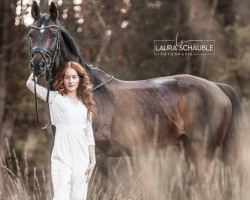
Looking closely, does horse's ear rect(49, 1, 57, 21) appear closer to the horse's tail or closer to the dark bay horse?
the dark bay horse

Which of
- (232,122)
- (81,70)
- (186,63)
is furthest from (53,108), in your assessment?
(186,63)

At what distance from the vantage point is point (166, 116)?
4566 mm

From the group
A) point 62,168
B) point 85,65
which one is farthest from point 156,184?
point 85,65

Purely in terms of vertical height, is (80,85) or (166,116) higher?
(80,85)

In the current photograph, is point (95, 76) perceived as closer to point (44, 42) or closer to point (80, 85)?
point (44, 42)

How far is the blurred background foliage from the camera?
941 centimetres

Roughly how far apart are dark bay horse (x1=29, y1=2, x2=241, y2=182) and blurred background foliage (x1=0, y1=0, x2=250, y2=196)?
12.2ft

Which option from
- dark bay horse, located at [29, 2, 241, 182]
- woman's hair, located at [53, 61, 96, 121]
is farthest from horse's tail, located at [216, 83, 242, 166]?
woman's hair, located at [53, 61, 96, 121]

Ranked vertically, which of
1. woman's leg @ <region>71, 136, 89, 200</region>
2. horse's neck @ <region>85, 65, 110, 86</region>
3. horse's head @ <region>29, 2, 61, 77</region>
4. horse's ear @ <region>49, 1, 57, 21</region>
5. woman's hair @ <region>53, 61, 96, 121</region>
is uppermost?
horse's ear @ <region>49, 1, 57, 21</region>

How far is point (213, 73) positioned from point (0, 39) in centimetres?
674

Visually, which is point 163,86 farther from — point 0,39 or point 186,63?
point 186,63

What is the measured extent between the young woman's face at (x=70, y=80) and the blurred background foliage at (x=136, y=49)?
5100 mm

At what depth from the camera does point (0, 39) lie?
10.0 m

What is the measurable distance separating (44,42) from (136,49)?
10.9m
